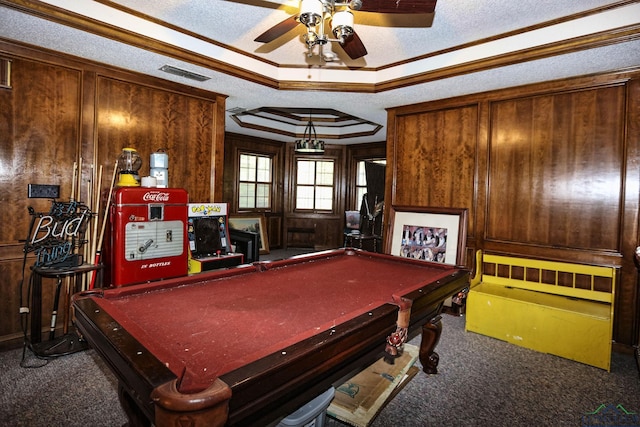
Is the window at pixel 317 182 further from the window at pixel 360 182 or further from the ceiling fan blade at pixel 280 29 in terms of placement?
the ceiling fan blade at pixel 280 29

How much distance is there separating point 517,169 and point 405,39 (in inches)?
74.2

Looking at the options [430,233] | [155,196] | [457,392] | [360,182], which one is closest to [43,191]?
[155,196]

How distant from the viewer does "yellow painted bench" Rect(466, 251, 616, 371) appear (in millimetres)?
2838

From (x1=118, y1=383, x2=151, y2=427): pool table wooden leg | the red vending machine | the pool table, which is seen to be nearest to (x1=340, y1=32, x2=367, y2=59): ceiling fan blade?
the pool table

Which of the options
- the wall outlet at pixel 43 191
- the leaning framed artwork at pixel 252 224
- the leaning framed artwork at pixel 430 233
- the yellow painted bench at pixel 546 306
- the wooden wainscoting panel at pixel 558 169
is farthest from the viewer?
the leaning framed artwork at pixel 252 224

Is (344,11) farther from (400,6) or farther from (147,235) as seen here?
(147,235)

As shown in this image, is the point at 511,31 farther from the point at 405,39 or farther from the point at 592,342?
the point at 592,342

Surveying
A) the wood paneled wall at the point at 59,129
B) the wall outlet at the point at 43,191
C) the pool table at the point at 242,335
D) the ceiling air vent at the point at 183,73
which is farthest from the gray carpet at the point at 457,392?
the ceiling air vent at the point at 183,73

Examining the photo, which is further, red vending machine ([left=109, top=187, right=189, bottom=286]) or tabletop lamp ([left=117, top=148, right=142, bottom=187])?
tabletop lamp ([left=117, top=148, right=142, bottom=187])

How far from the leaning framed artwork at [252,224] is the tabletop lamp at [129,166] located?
12.4 ft

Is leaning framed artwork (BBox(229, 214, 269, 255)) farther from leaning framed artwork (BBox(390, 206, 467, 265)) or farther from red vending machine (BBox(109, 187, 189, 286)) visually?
red vending machine (BBox(109, 187, 189, 286))

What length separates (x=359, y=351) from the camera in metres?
1.39

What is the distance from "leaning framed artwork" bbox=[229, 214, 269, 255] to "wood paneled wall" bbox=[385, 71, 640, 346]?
3820 mm

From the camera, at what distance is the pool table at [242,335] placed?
948 mm
